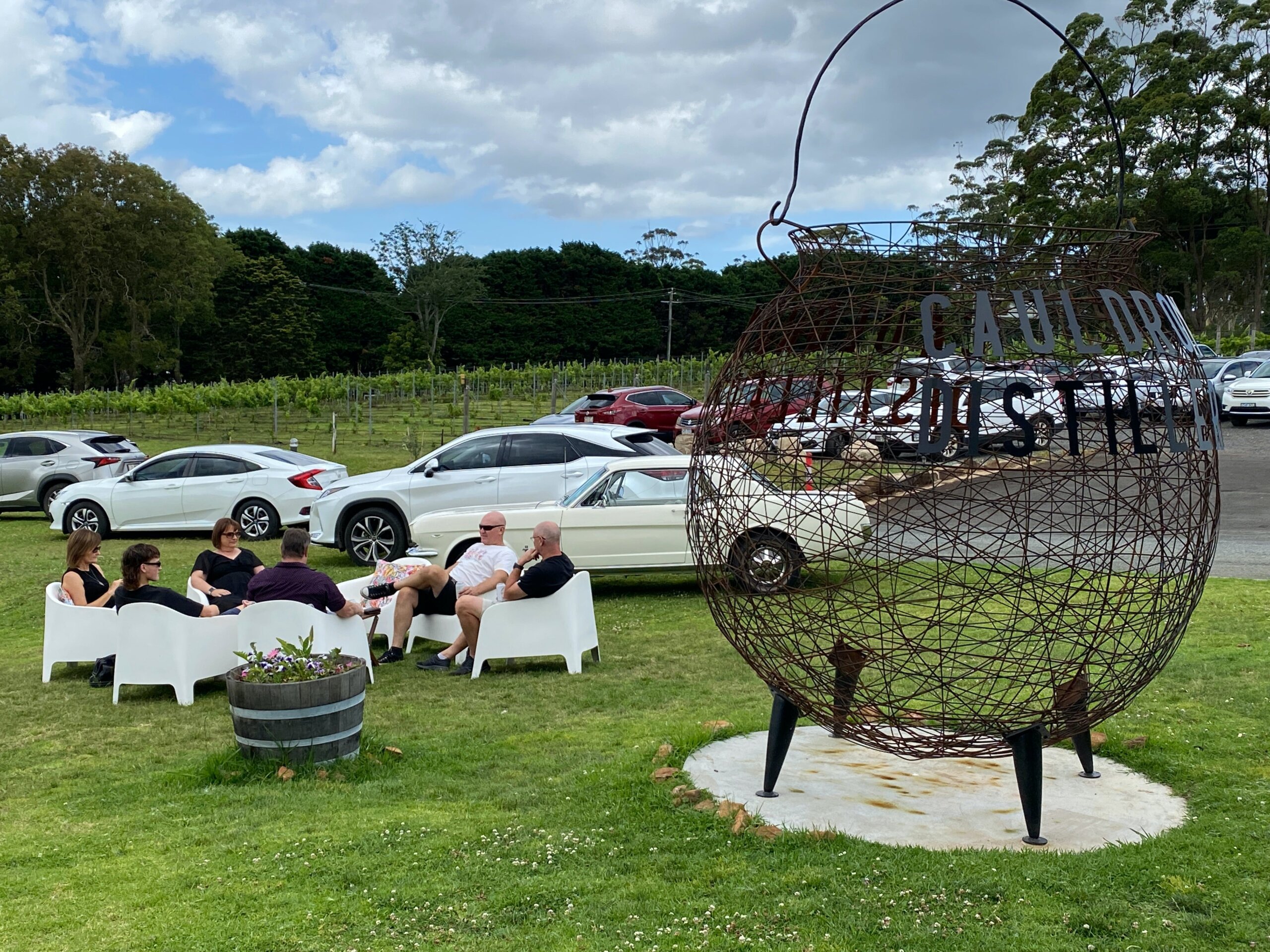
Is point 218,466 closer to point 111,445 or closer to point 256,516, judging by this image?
point 256,516

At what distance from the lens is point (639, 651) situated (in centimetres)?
934

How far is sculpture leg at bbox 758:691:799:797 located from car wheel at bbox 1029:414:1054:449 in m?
1.71

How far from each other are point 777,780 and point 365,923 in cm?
231

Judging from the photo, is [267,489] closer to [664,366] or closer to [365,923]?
[365,923]

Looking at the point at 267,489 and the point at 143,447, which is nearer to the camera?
the point at 267,489

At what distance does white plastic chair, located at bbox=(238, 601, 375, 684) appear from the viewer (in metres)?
7.38

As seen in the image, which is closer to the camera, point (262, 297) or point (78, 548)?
point (78, 548)

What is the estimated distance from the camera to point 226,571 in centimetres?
899

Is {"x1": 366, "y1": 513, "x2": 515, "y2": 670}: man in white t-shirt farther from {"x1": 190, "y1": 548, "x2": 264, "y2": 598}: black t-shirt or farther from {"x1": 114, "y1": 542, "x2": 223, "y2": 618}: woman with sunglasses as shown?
{"x1": 114, "y1": 542, "x2": 223, "y2": 618}: woman with sunglasses

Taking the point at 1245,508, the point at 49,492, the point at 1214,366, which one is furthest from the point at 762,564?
the point at 1214,366

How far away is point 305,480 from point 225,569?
716 centimetres

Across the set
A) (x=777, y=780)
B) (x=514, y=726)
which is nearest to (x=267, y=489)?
(x=514, y=726)

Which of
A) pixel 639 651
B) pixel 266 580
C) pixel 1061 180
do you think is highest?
pixel 1061 180

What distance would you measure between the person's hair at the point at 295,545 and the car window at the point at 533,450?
5812 mm
